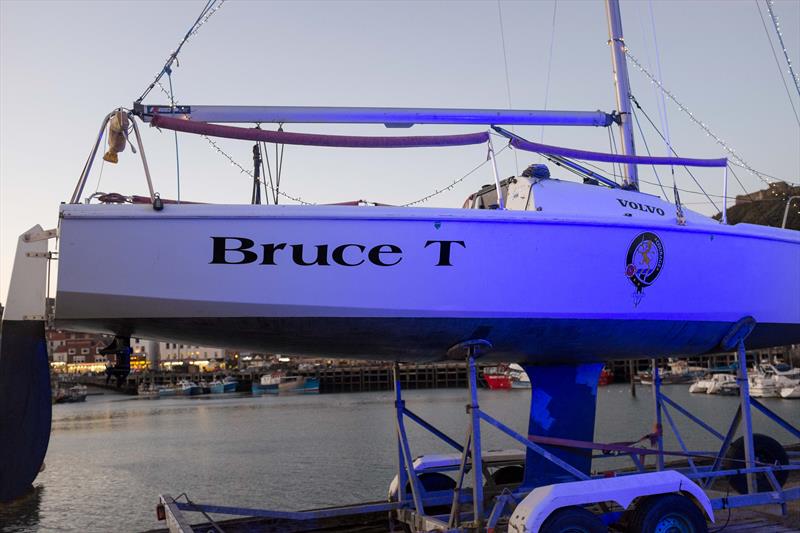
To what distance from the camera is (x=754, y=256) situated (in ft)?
26.9

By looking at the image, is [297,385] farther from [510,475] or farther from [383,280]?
[383,280]

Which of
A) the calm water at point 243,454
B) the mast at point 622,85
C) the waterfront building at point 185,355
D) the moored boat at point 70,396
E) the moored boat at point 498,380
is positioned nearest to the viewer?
the mast at point 622,85

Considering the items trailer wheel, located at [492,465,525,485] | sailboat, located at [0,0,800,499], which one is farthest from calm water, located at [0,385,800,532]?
sailboat, located at [0,0,800,499]

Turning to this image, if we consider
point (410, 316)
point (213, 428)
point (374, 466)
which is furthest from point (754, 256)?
point (213, 428)

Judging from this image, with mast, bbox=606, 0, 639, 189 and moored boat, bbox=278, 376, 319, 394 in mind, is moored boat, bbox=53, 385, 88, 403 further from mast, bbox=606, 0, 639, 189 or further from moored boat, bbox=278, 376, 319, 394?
mast, bbox=606, 0, 639, 189

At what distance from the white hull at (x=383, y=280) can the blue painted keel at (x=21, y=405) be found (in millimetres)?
368

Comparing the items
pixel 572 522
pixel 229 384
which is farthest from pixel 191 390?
pixel 572 522

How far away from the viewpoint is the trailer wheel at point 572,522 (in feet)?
19.7

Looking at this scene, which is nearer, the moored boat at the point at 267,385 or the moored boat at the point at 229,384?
the moored boat at the point at 267,385

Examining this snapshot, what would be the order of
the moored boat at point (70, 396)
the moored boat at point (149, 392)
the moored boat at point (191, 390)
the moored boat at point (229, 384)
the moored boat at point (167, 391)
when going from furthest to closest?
the moored boat at point (229, 384) < the moored boat at point (191, 390) < the moored boat at point (167, 391) < the moored boat at point (149, 392) < the moored boat at point (70, 396)

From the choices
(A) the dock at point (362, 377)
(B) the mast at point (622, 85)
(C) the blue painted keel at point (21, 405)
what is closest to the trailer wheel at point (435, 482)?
(B) the mast at point (622, 85)

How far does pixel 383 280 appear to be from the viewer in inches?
251

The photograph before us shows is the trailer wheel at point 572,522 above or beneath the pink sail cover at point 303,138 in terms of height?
beneath

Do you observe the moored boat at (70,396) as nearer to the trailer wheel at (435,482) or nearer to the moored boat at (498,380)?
the moored boat at (498,380)
